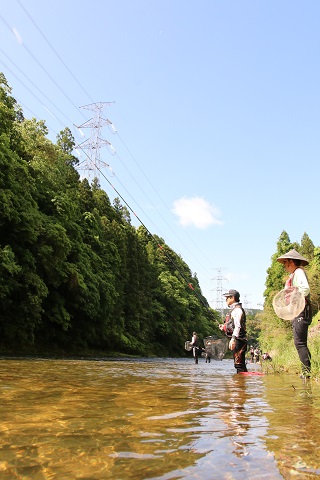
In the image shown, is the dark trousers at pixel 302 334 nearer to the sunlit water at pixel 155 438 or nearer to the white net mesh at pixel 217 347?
the sunlit water at pixel 155 438

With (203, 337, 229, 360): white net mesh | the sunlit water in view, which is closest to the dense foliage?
(203, 337, 229, 360): white net mesh

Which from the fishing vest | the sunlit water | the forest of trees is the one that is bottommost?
the sunlit water

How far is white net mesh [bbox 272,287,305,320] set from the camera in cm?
641

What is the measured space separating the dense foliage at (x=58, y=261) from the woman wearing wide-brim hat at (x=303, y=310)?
1662cm

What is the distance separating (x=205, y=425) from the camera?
3.06 metres

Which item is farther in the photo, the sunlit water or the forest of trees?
the forest of trees

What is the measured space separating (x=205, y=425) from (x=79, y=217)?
37.8 m

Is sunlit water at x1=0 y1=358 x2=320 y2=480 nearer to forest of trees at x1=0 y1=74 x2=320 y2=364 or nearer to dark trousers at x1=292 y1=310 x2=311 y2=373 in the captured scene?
dark trousers at x1=292 y1=310 x2=311 y2=373

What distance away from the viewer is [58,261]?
28.0m

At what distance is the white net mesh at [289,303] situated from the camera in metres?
6.41

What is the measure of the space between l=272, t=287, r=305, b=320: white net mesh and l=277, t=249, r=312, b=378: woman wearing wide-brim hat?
0.07 metres

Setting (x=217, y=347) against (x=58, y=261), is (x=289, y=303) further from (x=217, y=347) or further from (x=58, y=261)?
(x=58, y=261)

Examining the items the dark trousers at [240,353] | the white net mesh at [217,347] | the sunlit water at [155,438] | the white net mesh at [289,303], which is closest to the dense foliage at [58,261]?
the white net mesh at [217,347]

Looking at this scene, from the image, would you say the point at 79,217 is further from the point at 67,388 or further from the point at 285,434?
the point at 285,434
